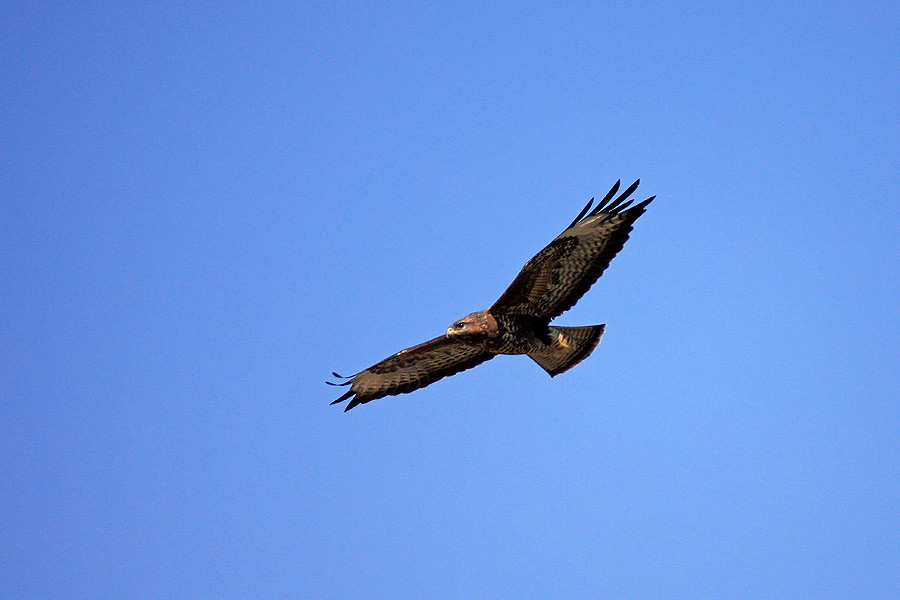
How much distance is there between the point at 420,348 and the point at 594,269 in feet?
7.95

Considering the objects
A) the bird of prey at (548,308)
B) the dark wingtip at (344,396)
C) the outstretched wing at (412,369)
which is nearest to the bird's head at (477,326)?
the bird of prey at (548,308)

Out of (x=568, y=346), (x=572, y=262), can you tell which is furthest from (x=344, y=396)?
(x=572, y=262)

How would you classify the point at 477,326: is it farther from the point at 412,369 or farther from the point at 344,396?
the point at 344,396

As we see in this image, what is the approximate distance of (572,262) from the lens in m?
13.5

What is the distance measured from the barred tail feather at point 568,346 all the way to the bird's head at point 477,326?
0.74 metres

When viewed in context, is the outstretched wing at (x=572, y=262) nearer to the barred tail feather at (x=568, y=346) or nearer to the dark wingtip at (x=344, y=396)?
the barred tail feather at (x=568, y=346)

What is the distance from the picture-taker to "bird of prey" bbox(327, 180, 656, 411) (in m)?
13.3

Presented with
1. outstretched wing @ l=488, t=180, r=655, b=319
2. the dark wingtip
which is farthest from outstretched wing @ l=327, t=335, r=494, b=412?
outstretched wing @ l=488, t=180, r=655, b=319

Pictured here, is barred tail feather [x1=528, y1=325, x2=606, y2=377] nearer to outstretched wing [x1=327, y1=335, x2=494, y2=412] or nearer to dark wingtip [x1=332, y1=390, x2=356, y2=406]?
outstretched wing [x1=327, y1=335, x2=494, y2=412]

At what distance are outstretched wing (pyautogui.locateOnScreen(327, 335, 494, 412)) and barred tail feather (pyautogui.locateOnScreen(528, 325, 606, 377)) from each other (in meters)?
0.86

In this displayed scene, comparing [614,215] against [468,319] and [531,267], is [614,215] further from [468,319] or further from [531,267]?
[468,319]

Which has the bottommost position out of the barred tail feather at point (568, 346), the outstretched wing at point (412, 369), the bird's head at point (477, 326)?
the barred tail feather at point (568, 346)

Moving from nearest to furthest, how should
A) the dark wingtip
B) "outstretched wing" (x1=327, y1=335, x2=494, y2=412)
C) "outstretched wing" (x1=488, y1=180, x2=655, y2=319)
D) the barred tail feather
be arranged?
"outstretched wing" (x1=488, y1=180, x2=655, y2=319) → the barred tail feather → "outstretched wing" (x1=327, y1=335, x2=494, y2=412) → the dark wingtip

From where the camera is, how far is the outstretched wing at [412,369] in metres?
14.5
